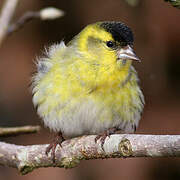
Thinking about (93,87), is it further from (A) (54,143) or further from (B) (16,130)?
(B) (16,130)

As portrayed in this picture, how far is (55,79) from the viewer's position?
367cm

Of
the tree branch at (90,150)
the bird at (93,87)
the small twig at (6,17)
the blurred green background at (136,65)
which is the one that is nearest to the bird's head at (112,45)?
the bird at (93,87)

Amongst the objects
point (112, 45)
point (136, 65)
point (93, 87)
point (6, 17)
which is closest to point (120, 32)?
point (112, 45)

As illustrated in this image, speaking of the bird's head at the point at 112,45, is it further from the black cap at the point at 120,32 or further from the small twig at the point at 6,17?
the small twig at the point at 6,17

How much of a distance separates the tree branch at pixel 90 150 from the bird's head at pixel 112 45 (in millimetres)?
623

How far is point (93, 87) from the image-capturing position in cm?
353

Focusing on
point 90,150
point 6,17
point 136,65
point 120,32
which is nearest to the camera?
point 6,17

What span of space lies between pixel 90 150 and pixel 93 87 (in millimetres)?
615

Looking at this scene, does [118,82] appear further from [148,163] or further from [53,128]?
[148,163]

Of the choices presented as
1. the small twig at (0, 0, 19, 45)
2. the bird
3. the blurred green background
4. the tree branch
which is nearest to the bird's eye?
the bird

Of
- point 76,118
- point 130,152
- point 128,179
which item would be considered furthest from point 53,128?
point 128,179

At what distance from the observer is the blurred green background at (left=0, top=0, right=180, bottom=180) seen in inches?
204

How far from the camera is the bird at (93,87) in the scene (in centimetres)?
351

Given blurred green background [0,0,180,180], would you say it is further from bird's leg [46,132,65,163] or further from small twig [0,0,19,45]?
small twig [0,0,19,45]
